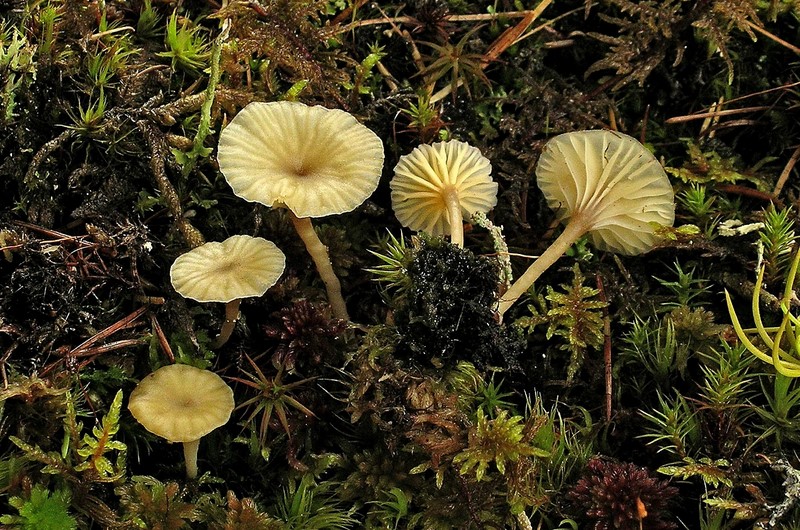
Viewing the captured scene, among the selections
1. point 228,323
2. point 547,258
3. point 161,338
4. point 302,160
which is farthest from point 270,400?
point 547,258

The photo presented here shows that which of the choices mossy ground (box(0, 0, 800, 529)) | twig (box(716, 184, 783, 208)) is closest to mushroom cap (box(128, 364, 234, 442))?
mossy ground (box(0, 0, 800, 529))

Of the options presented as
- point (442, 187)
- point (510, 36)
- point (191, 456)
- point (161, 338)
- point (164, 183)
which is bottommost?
point (191, 456)

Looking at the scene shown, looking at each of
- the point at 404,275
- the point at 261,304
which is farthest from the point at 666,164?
the point at 261,304

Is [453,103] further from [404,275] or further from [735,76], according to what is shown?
[735,76]

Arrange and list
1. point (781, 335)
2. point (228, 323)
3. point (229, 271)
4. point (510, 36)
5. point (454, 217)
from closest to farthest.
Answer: point (781, 335)
point (229, 271)
point (228, 323)
point (454, 217)
point (510, 36)

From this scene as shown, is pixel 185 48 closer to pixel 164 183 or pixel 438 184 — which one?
pixel 164 183

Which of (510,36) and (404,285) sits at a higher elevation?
(510,36)

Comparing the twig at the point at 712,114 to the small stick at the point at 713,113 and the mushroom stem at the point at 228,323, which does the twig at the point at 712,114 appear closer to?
the small stick at the point at 713,113
